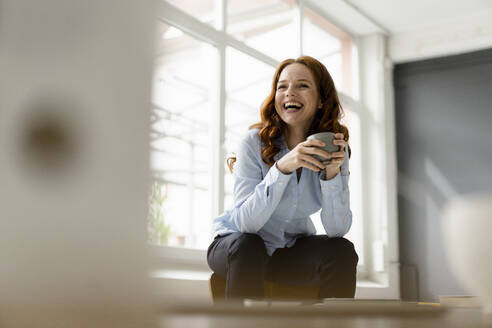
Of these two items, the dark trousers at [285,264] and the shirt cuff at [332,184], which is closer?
the dark trousers at [285,264]

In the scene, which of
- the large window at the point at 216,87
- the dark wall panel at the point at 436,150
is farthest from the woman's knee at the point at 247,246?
the dark wall panel at the point at 436,150

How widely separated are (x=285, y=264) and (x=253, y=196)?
20cm

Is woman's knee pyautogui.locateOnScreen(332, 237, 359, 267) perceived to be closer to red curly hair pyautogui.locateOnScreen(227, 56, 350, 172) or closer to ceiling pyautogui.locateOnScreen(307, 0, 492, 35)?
red curly hair pyautogui.locateOnScreen(227, 56, 350, 172)

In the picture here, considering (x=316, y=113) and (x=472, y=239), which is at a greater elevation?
(x=316, y=113)

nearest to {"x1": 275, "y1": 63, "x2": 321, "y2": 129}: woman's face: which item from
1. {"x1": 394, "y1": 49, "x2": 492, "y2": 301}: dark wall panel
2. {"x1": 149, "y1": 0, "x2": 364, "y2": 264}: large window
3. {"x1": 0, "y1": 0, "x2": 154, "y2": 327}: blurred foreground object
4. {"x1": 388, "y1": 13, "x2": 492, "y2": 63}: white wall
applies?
{"x1": 149, "y1": 0, "x2": 364, "y2": 264}: large window

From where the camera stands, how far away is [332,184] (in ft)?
5.17

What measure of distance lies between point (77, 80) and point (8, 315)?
0.10 metres

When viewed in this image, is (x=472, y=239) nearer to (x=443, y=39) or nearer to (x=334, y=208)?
(x=334, y=208)

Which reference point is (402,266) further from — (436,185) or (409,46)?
(409,46)

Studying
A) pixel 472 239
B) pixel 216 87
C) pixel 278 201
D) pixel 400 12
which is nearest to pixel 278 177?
pixel 278 201

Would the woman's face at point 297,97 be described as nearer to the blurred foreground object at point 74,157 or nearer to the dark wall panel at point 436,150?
the blurred foreground object at point 74,157

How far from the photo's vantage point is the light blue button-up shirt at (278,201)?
148cm

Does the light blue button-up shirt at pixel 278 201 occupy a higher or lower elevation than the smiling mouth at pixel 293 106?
lower

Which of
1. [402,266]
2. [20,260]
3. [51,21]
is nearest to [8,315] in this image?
[20,260]
